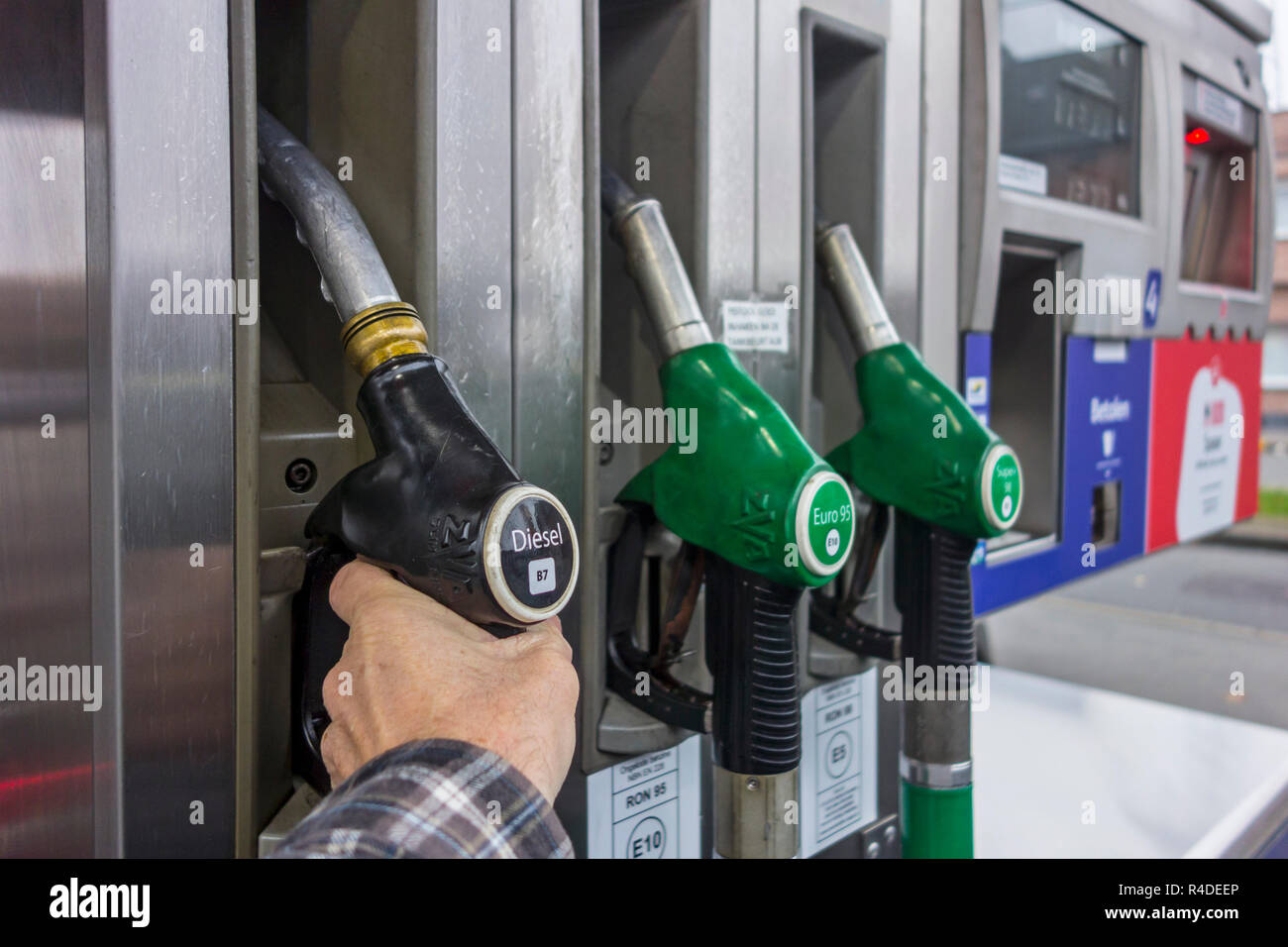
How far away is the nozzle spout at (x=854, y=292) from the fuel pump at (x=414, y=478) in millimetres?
419

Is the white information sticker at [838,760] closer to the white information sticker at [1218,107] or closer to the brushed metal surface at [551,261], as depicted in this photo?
the brushed metal surface at [551,261]

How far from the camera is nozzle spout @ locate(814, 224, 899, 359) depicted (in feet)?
2.96

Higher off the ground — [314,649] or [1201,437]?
[1201,437]

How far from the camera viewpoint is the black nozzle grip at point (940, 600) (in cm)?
89

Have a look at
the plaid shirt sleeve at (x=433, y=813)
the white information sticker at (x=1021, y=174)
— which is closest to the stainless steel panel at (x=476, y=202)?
the plaid shirt sleeve at (x=433, y=813)

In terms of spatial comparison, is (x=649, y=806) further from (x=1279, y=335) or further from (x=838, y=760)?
(x=1279, y=335)

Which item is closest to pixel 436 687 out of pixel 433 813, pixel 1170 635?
pixel 433 813

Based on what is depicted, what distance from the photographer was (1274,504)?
27.2ft

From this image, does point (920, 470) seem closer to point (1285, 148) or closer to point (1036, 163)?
point (1036, 163)

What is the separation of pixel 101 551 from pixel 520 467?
252 millimetres

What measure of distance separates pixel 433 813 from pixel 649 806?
37 centimetres

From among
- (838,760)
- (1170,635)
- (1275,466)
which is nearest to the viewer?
(838,760)
